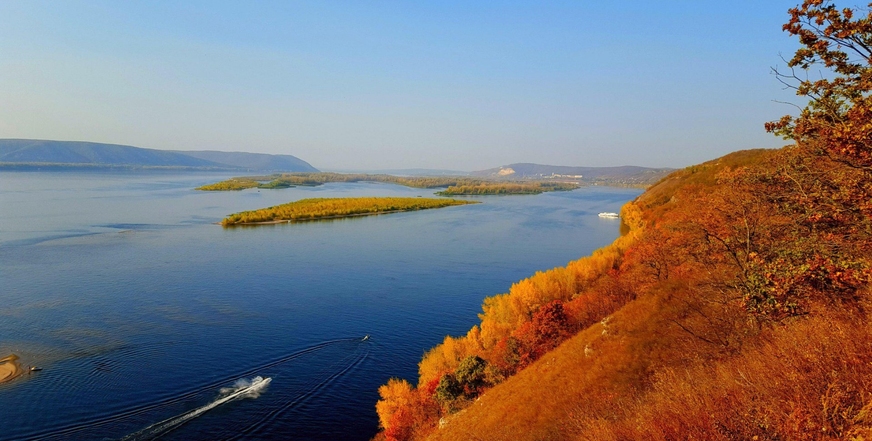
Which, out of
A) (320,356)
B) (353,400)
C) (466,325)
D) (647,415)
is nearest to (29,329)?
(320,356)

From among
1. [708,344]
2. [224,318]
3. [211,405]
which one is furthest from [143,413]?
[708,344]

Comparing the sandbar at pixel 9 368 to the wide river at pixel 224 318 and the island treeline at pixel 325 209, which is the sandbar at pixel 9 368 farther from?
the island treeline at pixel 325 209

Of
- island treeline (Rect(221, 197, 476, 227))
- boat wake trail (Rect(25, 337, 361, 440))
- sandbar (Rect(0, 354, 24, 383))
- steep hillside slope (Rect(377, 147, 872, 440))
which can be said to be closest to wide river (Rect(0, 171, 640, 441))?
boat wake trail (Rect(25, 337, 361, 440))

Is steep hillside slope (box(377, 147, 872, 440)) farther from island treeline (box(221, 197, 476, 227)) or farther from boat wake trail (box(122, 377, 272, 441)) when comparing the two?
island treeline (box(221, 197, 476, 227))

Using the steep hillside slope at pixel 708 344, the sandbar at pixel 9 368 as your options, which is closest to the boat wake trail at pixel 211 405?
the steep hillside slope at pixel 708 344

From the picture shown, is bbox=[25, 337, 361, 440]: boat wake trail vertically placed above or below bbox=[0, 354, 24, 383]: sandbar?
below

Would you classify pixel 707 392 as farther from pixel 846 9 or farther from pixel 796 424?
pixel 846 9

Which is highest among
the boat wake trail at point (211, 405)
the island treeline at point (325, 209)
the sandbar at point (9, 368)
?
the island treeline at point (325, 209)
